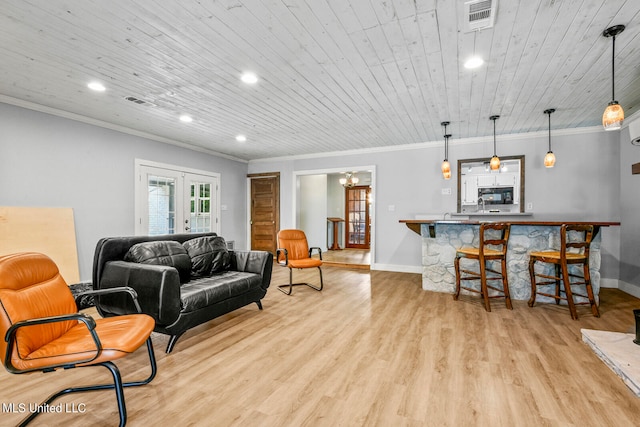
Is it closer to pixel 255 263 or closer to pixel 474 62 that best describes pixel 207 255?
pixel 255 263

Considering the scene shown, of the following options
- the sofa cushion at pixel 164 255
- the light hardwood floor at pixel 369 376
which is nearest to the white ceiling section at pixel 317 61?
the sofa cushion at pixel 164 255

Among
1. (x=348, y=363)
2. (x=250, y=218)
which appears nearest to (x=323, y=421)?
(x=348, y=363)

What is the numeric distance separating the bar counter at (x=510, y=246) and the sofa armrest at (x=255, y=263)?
212 centimetres

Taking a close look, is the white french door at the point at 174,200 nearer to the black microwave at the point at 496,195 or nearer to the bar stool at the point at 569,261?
the black microwave at the point at 496,195

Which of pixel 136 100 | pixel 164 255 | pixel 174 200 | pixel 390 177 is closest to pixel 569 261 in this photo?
pixel 390 177

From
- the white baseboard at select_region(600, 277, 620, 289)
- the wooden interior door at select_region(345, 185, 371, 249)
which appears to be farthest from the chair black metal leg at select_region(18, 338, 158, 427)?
the wooden interior door at select_region(345, 185, 371, 249)

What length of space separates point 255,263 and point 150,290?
1303mm

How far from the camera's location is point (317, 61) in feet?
9.02

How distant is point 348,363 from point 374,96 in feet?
9.39

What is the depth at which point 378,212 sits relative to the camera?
20.3 feet

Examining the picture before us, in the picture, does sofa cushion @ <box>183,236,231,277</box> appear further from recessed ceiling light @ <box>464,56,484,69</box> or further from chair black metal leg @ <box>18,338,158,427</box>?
recessed ceiling light @ <box>464,56,484,69</box>

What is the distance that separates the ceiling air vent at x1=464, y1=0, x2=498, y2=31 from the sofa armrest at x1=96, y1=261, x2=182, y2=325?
9.54 ft

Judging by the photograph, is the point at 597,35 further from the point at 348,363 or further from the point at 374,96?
the point at 348,363

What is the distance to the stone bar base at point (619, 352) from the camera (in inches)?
79.0
